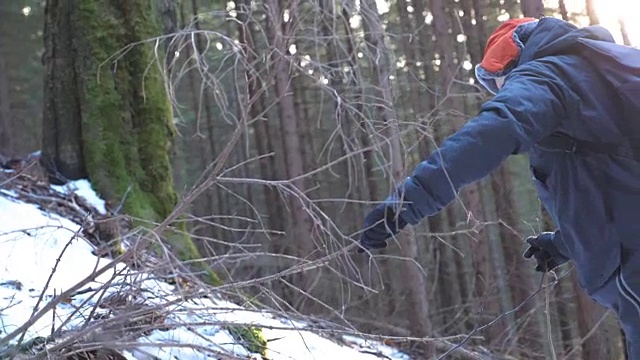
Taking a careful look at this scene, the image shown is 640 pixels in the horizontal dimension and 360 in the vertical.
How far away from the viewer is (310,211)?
8.26 feet

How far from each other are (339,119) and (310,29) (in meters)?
0.38

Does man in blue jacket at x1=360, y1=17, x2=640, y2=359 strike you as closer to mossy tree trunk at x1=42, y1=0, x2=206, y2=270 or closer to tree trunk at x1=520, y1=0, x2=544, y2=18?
mossy tree trunk at x1=42, y1=0, x2=206, y2=270

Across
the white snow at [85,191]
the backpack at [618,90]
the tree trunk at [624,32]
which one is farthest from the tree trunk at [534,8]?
the backpack at [618,90]

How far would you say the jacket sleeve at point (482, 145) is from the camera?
74.3 inches

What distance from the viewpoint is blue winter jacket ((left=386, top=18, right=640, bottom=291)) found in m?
1.90

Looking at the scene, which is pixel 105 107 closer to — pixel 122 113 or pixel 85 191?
pixel 122 113

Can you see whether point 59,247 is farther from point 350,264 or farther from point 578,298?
point 578,298

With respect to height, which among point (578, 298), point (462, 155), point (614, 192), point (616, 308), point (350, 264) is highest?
point (462, 155)

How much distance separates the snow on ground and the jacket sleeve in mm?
843

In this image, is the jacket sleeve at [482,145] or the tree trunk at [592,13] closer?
the jacket sleeve at [482,145]

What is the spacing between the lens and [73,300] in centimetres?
335

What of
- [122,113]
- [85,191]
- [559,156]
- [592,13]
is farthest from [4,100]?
[559,156]

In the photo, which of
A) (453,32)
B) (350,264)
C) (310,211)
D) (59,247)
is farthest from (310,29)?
(453,32)

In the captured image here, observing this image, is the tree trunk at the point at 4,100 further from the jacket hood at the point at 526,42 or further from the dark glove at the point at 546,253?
the jacket hood at the point at 526,42
